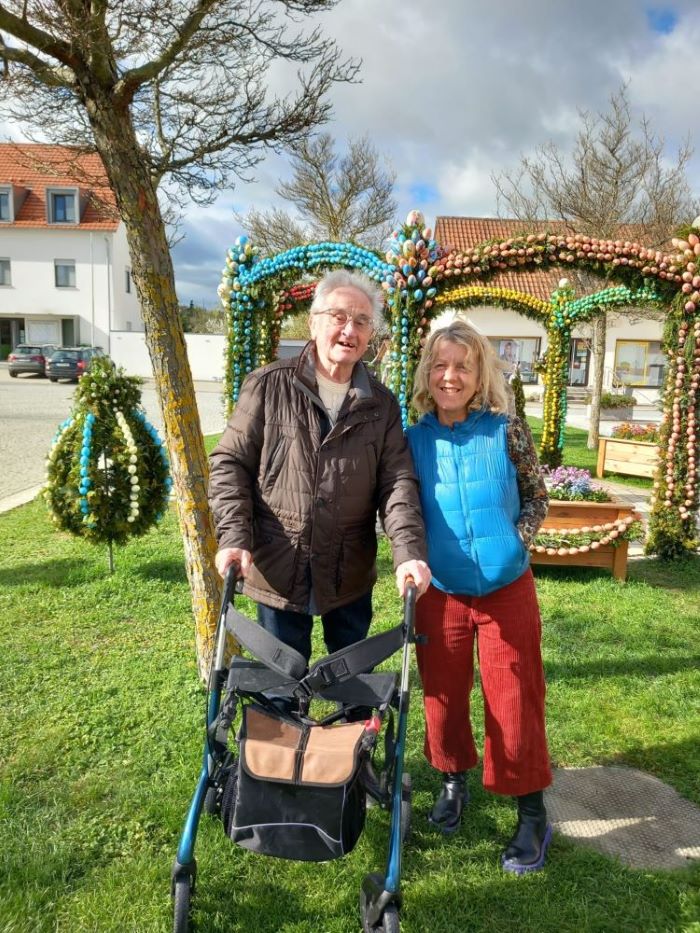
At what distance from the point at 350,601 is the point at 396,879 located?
3.20ft

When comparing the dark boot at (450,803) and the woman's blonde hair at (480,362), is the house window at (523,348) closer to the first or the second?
the woman's blonde hair at (480,362)

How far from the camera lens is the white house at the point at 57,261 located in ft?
112

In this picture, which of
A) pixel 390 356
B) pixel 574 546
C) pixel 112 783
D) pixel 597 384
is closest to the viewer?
pixel 112 783

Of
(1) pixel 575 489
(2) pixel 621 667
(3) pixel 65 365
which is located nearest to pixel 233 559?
(2) pixel 621 667

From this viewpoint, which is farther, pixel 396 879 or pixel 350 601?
pixel 350 601

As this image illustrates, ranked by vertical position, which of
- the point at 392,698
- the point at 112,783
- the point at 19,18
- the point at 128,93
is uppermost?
the point at 19,18

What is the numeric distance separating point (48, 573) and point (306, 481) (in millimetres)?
3969

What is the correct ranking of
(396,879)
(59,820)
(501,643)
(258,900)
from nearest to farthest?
1. (396,879)
2. (258,900)
3. (501,643)
4. (59,820)

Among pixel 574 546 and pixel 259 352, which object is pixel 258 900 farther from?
pixel 259 352

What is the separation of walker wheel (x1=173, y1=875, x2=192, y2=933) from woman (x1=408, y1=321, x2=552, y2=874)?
1.12 m

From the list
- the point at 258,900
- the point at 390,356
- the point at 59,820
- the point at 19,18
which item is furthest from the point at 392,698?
the point at 390,356

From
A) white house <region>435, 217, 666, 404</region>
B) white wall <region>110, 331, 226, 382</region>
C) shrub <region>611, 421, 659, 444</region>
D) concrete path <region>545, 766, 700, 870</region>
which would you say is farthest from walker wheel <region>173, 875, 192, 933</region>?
white wall <region>110, 331, 226, 382</region>

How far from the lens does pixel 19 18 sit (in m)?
3.10

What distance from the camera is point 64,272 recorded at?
3488 centimetres
